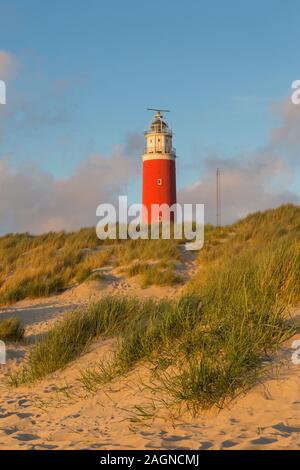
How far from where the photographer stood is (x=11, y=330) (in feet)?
30.1

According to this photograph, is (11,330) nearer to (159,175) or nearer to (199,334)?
(199,334)

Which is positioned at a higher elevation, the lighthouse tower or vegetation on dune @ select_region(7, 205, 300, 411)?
the lighthouse tower

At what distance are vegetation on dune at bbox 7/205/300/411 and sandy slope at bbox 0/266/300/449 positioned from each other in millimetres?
160

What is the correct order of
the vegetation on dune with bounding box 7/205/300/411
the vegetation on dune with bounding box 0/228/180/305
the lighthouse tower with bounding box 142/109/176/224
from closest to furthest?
the vegetation on dune with bounding box 7/205/300/411 → the vegetation on dune with bounding box 0/228/180/305 → the lighthouse tower with bounding box 142/109/176/224

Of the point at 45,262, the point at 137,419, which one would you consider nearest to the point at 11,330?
the point at 137,419

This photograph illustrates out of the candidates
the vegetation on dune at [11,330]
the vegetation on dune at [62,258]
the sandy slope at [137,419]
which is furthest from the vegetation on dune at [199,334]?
the vegetation on dune at [62,258]

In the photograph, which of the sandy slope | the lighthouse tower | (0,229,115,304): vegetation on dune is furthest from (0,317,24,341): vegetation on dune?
the lighthouse tower

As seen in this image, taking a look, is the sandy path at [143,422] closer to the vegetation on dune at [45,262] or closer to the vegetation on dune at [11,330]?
the vegetation on dune at [11,330]

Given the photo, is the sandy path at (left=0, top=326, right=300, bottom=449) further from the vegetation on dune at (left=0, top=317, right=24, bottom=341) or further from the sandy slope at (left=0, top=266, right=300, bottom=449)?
the vegetation on dune at (left=0, top=317, right=24, bottom=341)

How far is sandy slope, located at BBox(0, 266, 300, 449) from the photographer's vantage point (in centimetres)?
385

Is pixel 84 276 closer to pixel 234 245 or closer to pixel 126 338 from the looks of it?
pixel 234 245

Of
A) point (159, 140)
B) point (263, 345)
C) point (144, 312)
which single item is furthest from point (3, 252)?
point (159, 140)

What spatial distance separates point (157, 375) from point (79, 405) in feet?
2.96

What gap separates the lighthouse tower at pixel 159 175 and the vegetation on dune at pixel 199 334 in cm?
2546
